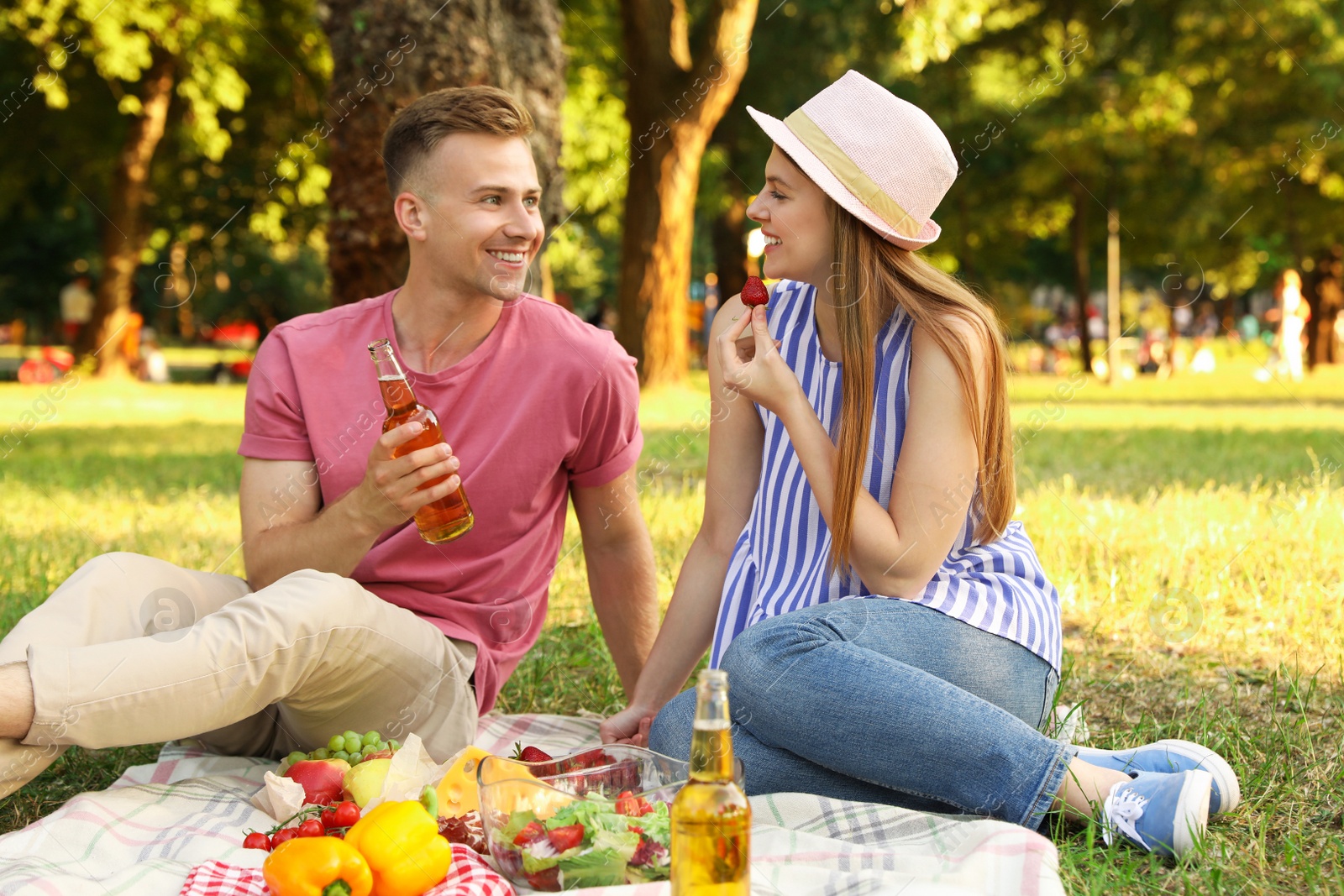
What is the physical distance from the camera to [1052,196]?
947 inches

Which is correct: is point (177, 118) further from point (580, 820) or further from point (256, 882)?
point (580, 820)

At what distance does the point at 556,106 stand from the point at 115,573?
382cm

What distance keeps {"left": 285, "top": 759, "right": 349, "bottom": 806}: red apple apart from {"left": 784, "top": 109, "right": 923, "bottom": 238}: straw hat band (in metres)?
1.78

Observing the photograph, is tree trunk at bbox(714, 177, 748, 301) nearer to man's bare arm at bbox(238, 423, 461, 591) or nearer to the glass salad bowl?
man's bare arm at bbox(238, 423, 461, 591)

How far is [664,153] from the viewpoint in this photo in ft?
37.2

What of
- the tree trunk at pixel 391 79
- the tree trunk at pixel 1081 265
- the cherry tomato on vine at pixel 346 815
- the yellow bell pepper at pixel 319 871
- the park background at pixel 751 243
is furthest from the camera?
the tree trunk at pixel 1081 265

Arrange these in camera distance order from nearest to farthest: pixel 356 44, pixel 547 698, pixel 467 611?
pixel 467 611, pixel 547 698, pixel 356 44

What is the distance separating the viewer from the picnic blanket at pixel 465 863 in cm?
234

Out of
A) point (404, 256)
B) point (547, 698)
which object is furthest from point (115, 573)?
point (404, 256)

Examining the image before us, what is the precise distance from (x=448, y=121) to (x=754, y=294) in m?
0.99

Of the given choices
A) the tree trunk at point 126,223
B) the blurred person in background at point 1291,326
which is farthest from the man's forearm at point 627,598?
the blurred person in background at point 1291,326

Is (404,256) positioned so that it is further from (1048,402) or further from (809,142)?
(1048,402)

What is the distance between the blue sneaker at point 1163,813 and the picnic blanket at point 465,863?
9.2 inches

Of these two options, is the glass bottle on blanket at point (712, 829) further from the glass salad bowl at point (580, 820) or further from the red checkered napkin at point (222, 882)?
the red checkered napkin at point (222, 882)
